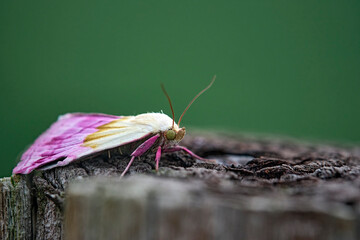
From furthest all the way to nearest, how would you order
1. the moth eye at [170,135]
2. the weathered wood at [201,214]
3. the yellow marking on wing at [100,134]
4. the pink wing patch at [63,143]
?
the moth eye at [170,135], the yellow marking on wing at [100,134], the pink wing patch at [63,143], the weathered wood at [201,214]

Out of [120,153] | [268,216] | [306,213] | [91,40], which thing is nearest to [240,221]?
[268,216]

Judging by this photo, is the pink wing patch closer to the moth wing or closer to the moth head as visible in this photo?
the moth wing

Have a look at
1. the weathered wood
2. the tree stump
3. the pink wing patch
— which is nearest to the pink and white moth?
the pink wing patch

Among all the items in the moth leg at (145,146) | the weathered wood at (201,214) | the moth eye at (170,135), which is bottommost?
the weathered wood at (201,214)

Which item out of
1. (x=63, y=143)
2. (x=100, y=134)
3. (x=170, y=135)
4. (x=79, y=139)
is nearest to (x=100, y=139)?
(x=100, y=134)

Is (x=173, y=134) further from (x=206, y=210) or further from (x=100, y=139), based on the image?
(x=206, y=210)

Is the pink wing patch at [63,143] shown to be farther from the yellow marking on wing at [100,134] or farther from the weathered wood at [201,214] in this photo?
the weathered wood at [201,214]

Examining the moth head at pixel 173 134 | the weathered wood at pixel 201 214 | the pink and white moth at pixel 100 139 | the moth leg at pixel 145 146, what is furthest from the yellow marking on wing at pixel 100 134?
the weathered wood at pixel 201 214

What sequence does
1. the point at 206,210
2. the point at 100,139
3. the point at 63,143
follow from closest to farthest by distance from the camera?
the point at 206,210, the point at 100,139, the point at 63,143
